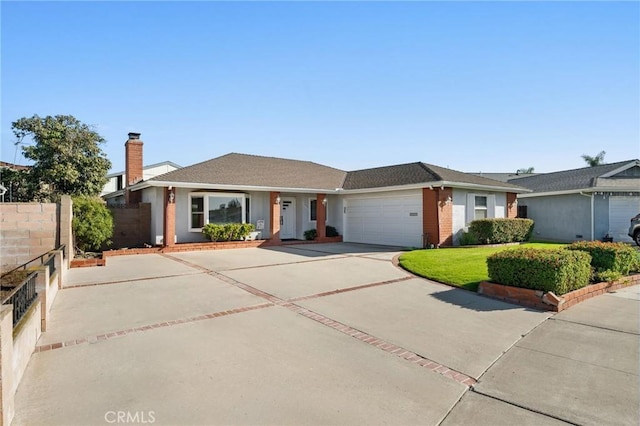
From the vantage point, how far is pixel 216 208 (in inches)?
659

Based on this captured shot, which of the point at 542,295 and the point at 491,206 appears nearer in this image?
the point at 542,295

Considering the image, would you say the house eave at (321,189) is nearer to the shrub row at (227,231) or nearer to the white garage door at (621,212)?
the shrub row at (227,231)

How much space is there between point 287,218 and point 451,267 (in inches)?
445

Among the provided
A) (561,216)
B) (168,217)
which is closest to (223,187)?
(168,217)

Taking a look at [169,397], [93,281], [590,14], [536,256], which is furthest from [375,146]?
[169,397]

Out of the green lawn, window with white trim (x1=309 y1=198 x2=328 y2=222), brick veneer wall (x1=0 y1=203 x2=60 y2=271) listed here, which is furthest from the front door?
brick veneer wall (x1=0 y1=203 x2=60 y2=271)

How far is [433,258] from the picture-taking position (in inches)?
460

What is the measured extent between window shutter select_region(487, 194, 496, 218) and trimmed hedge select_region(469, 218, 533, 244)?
1.31 m

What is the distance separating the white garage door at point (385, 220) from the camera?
16.4m

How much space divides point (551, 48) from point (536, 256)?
6.18m

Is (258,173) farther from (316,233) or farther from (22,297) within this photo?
(22,297)

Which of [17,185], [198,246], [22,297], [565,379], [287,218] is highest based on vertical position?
[17,185]

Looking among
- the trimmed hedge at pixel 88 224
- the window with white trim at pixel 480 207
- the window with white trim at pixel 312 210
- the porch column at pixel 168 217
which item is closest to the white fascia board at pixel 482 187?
the window with white trim at pixel 480 207

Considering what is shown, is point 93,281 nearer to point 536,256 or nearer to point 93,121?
point 536,256
